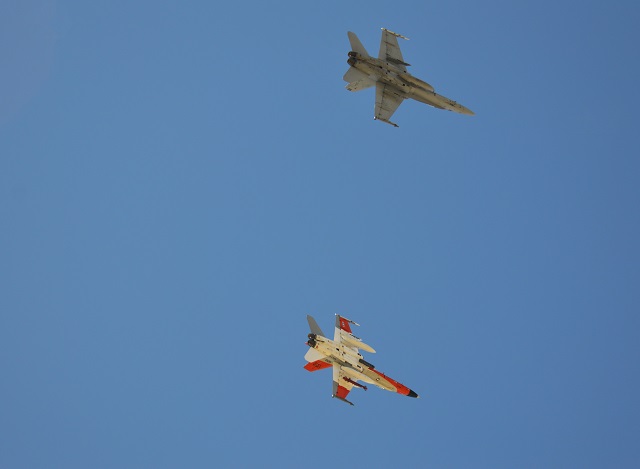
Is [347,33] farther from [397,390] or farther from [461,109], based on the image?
[397,390]

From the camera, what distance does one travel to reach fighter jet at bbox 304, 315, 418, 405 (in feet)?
212

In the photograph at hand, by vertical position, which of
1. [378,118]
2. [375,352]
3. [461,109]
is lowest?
[375,352]

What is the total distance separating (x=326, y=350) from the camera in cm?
6456

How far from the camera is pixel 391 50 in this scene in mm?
67438

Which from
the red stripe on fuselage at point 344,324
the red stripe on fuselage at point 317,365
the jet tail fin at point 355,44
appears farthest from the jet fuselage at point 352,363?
the jet tail fin at point 355,44

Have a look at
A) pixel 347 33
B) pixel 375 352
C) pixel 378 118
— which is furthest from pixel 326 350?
pixel 347 33

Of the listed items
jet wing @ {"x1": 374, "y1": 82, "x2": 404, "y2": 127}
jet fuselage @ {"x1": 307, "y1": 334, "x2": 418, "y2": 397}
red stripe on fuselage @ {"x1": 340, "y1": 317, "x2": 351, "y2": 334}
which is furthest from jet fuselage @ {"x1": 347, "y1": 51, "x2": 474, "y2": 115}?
jet fuselage @ {"x1": 307, "y1": 334, "x2": 418, "y2": 397}

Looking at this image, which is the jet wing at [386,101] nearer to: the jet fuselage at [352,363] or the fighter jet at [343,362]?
the fighter jet at [343,362]

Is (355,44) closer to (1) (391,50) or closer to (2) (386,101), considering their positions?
(1) (391,50)

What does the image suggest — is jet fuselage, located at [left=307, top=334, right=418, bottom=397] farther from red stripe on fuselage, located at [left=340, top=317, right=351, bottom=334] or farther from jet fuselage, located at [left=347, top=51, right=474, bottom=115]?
jet fuselage, located at [left=347, top=51, right=474, bottom=115]

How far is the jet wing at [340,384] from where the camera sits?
65688 mm

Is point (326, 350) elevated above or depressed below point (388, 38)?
below

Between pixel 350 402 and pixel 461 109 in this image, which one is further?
pixel 461 109

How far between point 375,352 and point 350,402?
432 cm
